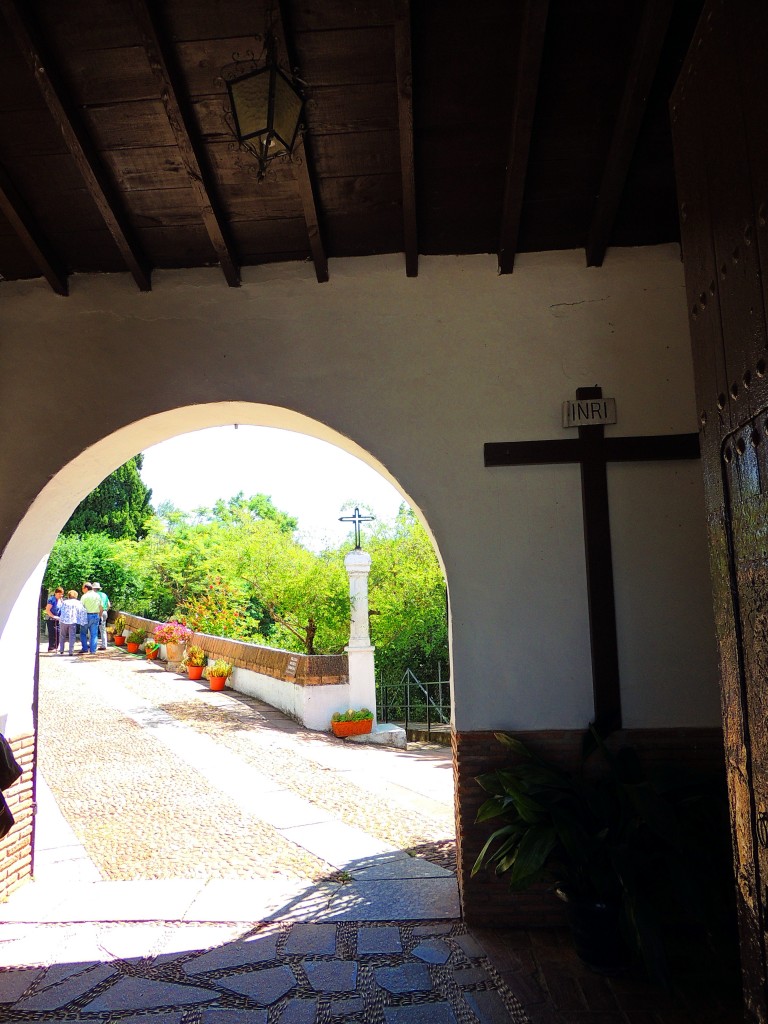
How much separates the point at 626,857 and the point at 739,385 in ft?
7.12

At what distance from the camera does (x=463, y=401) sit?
4090 mm

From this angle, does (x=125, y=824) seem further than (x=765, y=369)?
Yes

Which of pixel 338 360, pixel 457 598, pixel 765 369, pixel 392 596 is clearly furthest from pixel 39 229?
pixel 392 596

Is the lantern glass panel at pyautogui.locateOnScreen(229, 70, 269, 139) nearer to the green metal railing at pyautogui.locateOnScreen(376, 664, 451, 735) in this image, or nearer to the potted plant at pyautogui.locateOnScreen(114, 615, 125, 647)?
the green metal railing at pyautogui.locateOnScreen(376, 664, 451, 735)

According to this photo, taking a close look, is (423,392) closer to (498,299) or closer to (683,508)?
(498,299)

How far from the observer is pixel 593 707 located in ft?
12.5

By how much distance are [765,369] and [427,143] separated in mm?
2417

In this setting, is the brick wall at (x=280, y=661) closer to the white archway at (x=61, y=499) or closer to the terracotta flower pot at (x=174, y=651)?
the terracotta flower pot at (x=174, y=651)

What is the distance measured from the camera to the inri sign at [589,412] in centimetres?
400

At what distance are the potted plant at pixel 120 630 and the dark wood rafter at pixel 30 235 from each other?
16432 millimetres

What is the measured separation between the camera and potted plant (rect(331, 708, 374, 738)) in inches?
369

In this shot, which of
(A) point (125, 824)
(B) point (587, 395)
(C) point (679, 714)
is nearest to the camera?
(C) point (679, 714)

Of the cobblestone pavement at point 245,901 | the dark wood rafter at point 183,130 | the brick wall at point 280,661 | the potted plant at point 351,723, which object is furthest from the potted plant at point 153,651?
the dark wood rafter at point 183,130

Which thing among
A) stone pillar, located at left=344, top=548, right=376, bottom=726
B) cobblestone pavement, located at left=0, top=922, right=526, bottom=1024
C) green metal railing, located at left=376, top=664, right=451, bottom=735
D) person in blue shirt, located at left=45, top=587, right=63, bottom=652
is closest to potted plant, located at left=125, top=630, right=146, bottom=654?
person in blue shirt, located at left=45, top=587, right=63, bottom=652
